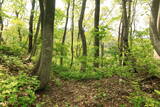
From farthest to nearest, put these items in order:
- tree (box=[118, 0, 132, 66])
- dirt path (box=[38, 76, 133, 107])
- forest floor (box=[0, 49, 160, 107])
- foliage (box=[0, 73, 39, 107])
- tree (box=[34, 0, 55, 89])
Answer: tree (box=[118, 0, 132, 66])
tree (box=[34, 0, 55, 89])
dirt path (box=[38, 76, 133, 107])
forest floor (box=[0, 49, 160, 107])
foliage (box=[0, 73, 39, 107])

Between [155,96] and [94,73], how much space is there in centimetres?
350

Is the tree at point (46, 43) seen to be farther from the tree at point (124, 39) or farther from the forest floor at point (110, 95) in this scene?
the tree at point (124, 39)

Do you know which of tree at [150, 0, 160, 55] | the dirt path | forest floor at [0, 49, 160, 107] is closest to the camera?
tree at [150, 0, 160, 55]

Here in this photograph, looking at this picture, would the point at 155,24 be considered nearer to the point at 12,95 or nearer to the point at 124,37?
the point at 124,37

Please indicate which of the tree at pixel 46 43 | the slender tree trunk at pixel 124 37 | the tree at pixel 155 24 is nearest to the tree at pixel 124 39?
the slender tree trunk at pixel 124 37

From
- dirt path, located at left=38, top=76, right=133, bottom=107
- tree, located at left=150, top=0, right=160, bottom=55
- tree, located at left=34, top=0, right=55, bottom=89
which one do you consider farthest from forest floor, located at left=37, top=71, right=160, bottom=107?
tree, located at left=150, top=0, right=160, bottom=55

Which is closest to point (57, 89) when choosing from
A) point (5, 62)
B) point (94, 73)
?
point (94, 73)

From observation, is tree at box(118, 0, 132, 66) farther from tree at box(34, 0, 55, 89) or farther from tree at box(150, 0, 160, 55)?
tree at box(34, 0, 55, 89)

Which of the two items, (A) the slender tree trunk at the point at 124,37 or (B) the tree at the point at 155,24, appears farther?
(A) the slender tree trunk at the point at 124,37

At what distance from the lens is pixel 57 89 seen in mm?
5281

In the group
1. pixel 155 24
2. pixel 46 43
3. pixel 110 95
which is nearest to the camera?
pixel 155 24

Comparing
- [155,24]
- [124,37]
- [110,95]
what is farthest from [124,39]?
[110,95]

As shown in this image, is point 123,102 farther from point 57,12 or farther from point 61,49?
point 57,12

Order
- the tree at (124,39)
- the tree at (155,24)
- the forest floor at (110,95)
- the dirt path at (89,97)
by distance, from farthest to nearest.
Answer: the tree at (124,39)
the dirt path at (89,97)
the forest floor at (110,95)
the tree at (155,24)
